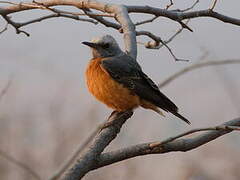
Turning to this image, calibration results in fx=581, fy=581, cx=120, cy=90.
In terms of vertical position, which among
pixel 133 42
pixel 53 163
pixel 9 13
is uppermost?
pixel 133 42

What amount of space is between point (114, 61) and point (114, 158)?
68.6 inches

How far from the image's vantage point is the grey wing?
375 cm

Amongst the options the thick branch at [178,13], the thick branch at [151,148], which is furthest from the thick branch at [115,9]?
the thick branch at [151,148]

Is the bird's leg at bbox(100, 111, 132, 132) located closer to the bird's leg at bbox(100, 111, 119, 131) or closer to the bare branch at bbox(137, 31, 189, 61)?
the bird's leg at bbox(100, 111, 119, 131)

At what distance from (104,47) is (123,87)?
0.50 meters

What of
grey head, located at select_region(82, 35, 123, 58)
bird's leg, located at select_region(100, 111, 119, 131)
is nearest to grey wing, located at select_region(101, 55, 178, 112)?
grey head, located at select_region(82, 35, 123, 58)

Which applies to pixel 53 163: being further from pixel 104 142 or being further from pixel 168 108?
pixel 104 142

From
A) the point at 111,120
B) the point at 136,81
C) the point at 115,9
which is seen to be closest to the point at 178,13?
the point at 115,9

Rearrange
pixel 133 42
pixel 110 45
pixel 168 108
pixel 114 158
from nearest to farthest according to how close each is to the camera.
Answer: pixel 114 158
pixel 133 42
pixel 168 108
pixel 110 45

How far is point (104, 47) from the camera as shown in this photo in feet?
13.8

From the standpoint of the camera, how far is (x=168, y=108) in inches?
146

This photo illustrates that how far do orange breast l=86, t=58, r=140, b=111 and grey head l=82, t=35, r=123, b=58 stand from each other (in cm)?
26

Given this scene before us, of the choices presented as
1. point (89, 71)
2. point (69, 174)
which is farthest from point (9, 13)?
point (69, 174)

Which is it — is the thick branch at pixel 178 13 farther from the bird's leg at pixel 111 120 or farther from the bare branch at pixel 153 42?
the bird's leg at pixel 111 120
